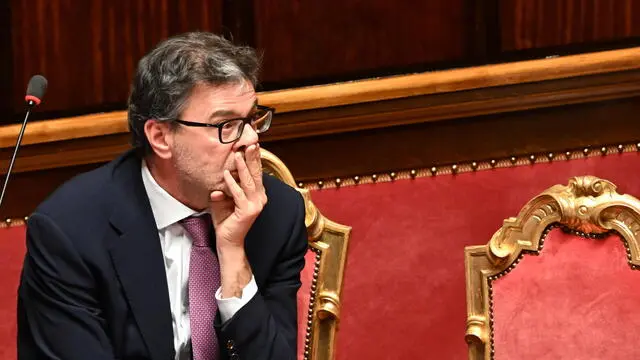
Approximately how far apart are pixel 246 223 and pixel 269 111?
A: 0.18 meters

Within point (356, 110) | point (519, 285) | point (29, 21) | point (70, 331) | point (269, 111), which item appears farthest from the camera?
point (29, 21)

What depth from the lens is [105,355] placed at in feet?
6.28

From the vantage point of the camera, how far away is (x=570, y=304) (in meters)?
2.30

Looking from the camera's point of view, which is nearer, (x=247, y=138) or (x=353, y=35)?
(x=247, y=138)

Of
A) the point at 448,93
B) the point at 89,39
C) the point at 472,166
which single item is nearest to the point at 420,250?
the point at 472,166

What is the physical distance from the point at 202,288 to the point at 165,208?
137 millimetres

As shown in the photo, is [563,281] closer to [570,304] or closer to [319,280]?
[570,304]

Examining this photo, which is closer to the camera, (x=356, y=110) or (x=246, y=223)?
(x=246, y=223)

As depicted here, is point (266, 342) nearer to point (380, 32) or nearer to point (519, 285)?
Answer: point (519, 285)

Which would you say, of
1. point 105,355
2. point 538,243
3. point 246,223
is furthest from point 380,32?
point 105,355

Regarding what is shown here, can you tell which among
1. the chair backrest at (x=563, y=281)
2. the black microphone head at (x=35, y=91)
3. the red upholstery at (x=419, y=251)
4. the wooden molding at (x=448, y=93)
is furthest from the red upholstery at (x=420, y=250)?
the black microphone head at (x=35, y=91)

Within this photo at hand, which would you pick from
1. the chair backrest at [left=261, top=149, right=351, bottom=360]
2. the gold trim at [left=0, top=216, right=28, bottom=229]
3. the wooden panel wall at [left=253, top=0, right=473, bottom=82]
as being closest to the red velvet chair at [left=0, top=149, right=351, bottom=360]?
the chair backrest at [left=261, top=149, right=351, bottom=360]

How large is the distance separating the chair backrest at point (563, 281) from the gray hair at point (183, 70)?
0.63 m

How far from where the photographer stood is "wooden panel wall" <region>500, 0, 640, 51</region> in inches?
105
